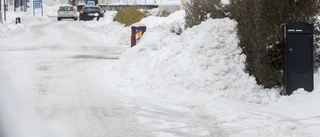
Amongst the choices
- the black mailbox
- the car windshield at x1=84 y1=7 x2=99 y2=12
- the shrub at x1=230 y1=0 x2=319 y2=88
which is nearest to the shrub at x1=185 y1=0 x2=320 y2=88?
the shrub at x1=230 y1=0 x2=319 y2=88

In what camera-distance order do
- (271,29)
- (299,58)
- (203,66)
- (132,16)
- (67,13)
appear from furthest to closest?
1. (67,13)
2. (132,16)
3. (203,66)
4. (271,29)
5. (299,58)

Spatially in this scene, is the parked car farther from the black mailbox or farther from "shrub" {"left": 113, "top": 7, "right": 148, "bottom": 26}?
the black mailbox

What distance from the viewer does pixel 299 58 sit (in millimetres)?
8383

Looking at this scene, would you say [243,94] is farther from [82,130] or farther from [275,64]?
[82,130]

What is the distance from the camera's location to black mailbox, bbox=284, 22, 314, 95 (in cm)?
827

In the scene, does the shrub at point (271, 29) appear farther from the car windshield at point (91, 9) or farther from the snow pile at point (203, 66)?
the car windshield at point (91, 9)

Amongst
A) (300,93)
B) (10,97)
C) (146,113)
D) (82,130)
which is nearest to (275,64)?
(300,93)

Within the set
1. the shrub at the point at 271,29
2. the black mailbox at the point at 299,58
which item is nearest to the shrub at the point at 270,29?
the shrub at the point at 271,29

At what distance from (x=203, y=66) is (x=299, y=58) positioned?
174 centimetres

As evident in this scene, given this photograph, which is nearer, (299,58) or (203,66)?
(299,58)

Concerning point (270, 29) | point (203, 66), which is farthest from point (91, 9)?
point (270, 29)

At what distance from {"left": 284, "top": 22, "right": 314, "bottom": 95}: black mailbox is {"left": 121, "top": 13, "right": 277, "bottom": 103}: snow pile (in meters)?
0.40

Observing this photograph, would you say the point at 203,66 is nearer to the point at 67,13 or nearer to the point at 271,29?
the point at 271,29

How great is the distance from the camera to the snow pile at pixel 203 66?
880cm
